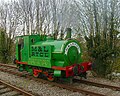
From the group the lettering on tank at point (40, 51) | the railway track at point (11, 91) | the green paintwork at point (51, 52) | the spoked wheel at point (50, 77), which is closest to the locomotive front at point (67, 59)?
the green paintwork at point (51, 52)

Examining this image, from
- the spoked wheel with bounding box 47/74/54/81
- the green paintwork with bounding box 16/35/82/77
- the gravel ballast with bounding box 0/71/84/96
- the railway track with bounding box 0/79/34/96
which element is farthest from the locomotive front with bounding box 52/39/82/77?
the railway track with bounding box 0/79/34/96

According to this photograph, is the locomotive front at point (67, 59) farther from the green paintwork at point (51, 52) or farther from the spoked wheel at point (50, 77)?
the spoked wheel at point (50, 77)

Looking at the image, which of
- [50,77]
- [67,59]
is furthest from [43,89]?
[67,59]

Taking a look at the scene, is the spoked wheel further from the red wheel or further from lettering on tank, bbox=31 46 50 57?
lettering on tank, bbox=31 46 50 57

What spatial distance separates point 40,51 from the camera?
9.36 meters

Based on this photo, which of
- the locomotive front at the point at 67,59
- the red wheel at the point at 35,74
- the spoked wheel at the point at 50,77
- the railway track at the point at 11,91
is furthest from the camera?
the red wheel at the point at 35,74

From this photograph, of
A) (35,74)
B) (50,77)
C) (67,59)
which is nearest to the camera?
(67,59)

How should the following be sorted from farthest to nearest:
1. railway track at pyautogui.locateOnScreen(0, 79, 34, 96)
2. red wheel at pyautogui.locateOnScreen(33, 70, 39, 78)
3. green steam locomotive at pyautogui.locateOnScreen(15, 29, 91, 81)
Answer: red wheel at pyautogui.locateOnScreen(33, 70, 39, 78) → green steam locomotive at pyautogui.locateOnScreen(15, 29, 91, 81) → railway track at pyautogui.locateOnScreen(0, 79, 34, 96)

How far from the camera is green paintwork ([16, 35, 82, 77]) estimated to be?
8.38 metres

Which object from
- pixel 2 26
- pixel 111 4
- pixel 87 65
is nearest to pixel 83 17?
pixel 111 4

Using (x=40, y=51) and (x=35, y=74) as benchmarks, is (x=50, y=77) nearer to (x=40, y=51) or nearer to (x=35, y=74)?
(x=35, y=74)

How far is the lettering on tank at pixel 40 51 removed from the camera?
29.3 feet

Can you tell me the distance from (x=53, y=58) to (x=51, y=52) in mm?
318

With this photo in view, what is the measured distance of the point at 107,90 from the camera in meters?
7.60
